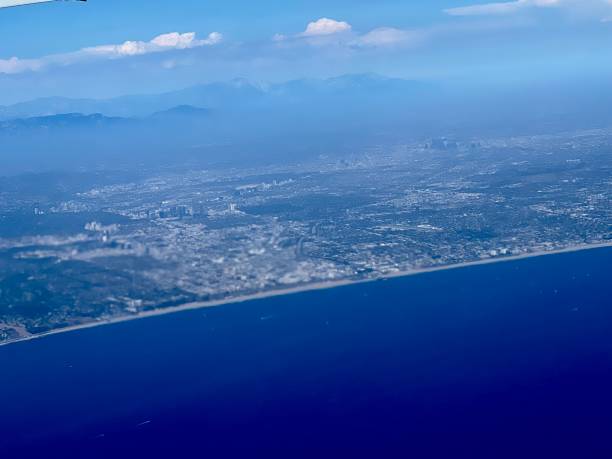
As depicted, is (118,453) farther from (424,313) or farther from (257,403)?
(424,313)

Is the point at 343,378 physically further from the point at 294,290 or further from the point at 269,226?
the point at 269,226

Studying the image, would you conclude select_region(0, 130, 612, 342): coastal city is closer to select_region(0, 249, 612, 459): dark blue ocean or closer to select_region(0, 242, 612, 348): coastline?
select_region(0, 242, 612, 348): coastline

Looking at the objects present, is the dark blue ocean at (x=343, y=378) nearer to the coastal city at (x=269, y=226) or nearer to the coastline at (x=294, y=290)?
the coastline at (x=294, y=290)

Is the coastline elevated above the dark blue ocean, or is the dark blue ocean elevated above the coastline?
the coastline

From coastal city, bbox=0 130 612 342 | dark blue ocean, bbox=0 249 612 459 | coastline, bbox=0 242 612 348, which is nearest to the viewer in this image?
dark blue ocean, bbox=0 249 612 459

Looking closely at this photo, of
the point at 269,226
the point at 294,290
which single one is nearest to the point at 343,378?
the point at 294,290

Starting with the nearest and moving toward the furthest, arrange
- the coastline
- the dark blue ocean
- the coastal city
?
the dark blue ocean
the coastline
the coastal city

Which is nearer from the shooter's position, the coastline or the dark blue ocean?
the dark blue ocean

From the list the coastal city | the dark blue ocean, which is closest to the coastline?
the coastal city

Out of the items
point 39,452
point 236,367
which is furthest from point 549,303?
point 39,452
